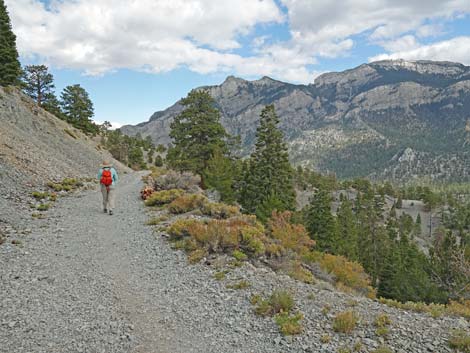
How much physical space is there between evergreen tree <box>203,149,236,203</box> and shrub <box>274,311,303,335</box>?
27789 mm

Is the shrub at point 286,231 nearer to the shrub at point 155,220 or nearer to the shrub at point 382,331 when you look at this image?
the shrub at point 155,220

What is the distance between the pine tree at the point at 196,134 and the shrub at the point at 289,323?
29.4 metres

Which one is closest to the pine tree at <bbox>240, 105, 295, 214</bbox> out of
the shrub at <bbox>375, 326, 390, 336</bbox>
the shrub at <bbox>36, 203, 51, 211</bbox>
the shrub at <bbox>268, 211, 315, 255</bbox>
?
the shrub at <bbox>268, 211, 315, 255</bbox>

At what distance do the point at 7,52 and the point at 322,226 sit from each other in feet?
130

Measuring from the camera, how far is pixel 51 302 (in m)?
7.57

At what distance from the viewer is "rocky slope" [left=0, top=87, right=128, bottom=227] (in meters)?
16.7

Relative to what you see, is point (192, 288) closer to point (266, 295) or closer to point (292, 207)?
point (266, 295)

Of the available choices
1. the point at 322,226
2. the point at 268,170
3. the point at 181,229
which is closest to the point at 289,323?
the point at 181,229

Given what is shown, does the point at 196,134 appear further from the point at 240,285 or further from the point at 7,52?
the point at 240,285

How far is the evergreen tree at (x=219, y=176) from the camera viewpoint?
3509 centimetres

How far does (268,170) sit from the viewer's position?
37875 mm

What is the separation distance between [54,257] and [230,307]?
571cm

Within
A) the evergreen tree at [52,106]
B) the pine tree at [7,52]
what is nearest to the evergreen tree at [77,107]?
the evergreen tree at [52,106]

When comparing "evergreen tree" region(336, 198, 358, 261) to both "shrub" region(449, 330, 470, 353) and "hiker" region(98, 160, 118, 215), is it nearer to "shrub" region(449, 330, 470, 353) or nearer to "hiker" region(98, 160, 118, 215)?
"hiker" region(98, 160, 118, 215)
